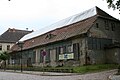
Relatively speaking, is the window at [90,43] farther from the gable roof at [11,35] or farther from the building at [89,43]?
the gable roof at [11,35]

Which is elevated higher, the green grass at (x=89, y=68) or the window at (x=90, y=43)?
the window at (x=90, y=43)

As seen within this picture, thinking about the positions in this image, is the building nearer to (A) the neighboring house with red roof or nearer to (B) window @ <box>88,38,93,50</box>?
(B) window @ <box>88,38,93,50</box>

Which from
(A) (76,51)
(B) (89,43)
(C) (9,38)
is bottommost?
(A) (76,51)

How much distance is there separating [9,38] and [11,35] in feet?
5.94

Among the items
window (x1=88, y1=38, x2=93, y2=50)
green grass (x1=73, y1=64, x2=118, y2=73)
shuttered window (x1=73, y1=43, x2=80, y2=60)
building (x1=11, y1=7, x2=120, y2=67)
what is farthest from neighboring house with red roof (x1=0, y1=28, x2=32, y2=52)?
green grass (x1=73, y1=64, x2=118, y2=73)

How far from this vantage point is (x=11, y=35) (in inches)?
3231

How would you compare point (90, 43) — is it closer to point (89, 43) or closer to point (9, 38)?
point (89, 43)

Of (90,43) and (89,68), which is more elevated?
(90,43)

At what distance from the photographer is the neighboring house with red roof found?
78.2m

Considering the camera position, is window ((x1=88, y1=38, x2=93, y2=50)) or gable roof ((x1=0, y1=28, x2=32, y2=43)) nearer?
window ((x1=88, y1=38, x2=93, y2=50))

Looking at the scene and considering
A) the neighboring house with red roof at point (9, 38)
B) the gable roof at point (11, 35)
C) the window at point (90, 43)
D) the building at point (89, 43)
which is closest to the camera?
the building at point (89, 43)

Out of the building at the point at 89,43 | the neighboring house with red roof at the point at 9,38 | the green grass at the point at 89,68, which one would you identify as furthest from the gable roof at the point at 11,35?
the green grass at the point at 89,68

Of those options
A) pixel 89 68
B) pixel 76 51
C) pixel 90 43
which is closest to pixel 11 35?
pixel 76 51

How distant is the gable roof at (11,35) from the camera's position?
79.2 metres
